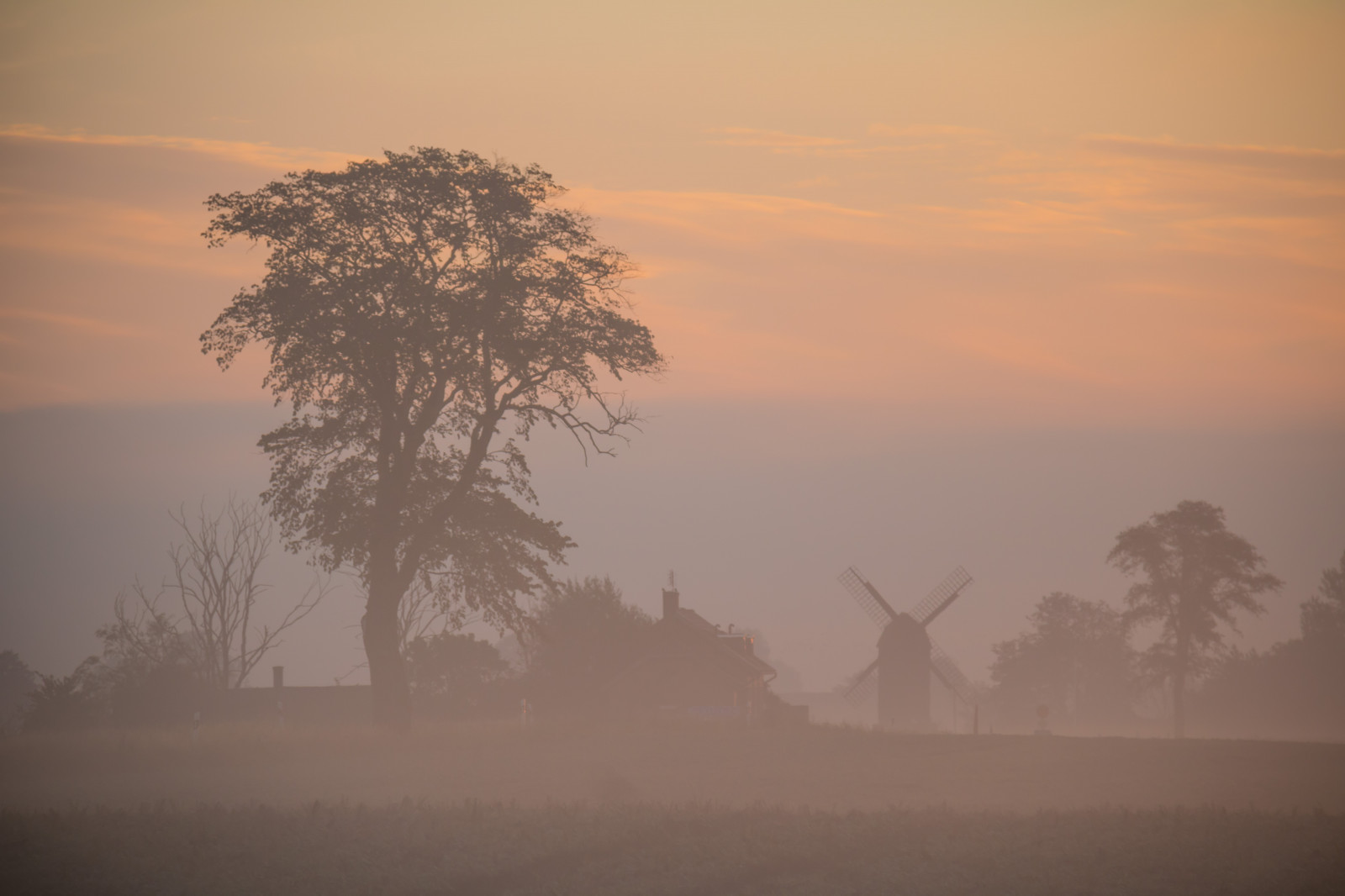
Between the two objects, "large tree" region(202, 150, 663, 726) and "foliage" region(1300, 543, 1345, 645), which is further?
"foliage" region(1300, 543, 1345, 645)

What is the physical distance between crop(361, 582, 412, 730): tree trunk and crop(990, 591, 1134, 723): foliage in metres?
81.6

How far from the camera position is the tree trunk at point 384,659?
34.0 meters

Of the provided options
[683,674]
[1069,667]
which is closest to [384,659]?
[683,674]

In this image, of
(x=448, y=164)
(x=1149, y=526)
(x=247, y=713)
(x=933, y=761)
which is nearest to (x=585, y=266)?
(x=448, y=164)

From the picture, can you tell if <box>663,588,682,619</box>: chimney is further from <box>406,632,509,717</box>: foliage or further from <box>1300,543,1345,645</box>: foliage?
<box>1300,543,1345,645</box>: foliage

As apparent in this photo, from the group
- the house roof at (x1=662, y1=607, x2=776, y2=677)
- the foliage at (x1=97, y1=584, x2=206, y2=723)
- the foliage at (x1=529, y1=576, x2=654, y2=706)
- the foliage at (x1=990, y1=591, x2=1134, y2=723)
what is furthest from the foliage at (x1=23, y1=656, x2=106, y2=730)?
the foliage at (x1=990, y1=591, x2=1134, y2=723)

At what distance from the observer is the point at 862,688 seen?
327ft

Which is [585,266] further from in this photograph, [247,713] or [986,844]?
[247,713]

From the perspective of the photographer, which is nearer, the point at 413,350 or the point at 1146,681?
the point at 413,350

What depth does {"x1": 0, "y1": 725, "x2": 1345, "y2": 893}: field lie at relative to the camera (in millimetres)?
17703

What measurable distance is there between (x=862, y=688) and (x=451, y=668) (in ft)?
175

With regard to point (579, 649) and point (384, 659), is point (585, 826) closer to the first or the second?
point (384, 659)

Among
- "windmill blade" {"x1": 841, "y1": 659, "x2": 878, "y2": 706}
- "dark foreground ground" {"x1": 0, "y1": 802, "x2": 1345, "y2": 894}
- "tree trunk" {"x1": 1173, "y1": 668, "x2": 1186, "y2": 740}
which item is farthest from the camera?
"windmill blade" {"x1": 841, "y1": 659, "x2": 878, "y2": 706}

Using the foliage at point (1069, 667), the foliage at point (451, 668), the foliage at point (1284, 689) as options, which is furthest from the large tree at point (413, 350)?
the foliage at point (1069, 667)
